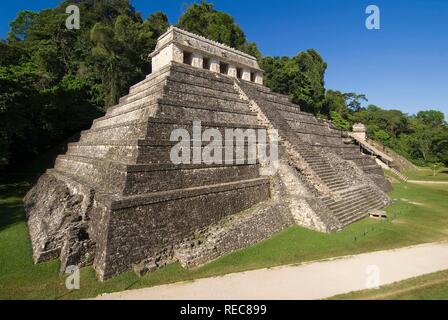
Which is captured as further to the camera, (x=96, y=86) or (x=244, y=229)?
(x=96, y=86)

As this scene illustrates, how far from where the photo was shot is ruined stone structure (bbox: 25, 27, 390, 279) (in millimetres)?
8875

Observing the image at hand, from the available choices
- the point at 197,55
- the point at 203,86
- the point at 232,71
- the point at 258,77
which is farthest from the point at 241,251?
the point at 258,77

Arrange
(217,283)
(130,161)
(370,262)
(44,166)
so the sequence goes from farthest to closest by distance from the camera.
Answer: (44,166) < (130,161) < (370,262) < (217,283)

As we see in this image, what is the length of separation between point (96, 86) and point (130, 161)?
2449cm

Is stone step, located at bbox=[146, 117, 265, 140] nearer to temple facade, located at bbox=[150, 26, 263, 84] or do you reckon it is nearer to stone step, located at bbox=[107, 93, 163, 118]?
stone step, located at bbox=[107, 93, 163, 118]

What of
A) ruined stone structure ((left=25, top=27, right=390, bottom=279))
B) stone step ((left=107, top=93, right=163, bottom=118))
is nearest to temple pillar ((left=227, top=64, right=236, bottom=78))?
ruined stone structure ((left=25, top=27, right=390, bottom=279))

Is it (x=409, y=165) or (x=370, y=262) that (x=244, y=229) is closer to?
(x=370, y=262)

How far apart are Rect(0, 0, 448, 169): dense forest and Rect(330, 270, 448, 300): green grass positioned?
70.7ft

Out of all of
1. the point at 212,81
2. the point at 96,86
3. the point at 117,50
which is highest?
the point at 117,50

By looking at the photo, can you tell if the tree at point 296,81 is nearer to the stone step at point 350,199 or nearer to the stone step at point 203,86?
the stone step at point 203,86

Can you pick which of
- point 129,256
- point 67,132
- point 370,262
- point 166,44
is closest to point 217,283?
point 129,256

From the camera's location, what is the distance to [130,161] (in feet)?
33.4

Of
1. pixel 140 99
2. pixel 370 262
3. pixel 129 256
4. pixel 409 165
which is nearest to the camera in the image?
pixel 129 256

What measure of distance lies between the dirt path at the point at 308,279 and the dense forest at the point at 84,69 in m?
17.5
